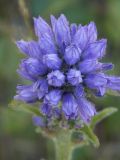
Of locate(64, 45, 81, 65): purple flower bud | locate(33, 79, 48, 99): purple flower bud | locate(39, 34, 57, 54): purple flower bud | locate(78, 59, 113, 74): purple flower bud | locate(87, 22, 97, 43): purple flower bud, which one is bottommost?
locate(33, 79, 48, 99): purple flower bud

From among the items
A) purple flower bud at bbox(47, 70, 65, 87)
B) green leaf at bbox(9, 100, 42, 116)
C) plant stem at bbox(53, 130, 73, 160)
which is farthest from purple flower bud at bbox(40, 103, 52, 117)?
plant stem at bbox(53, 130, 73, 160)

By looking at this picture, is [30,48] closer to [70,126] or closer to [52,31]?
[52,31]

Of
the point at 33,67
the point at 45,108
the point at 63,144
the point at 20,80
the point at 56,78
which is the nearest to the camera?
the point at 56,78

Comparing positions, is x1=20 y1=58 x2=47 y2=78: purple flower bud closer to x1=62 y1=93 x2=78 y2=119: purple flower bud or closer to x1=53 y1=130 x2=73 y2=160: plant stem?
x1=62 y1=93 x2=78 y2=119: purple flower bud

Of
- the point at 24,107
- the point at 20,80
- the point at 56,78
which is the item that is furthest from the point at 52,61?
the point at 20,80

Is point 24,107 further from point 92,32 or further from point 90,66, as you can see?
point 92,32

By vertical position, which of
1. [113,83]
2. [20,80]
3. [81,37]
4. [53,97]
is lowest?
[53,97]

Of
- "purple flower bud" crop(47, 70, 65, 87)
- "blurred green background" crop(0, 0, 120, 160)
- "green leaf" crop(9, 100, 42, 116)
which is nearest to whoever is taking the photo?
"purple flower bud" crop(47, 70, 65, 87)
